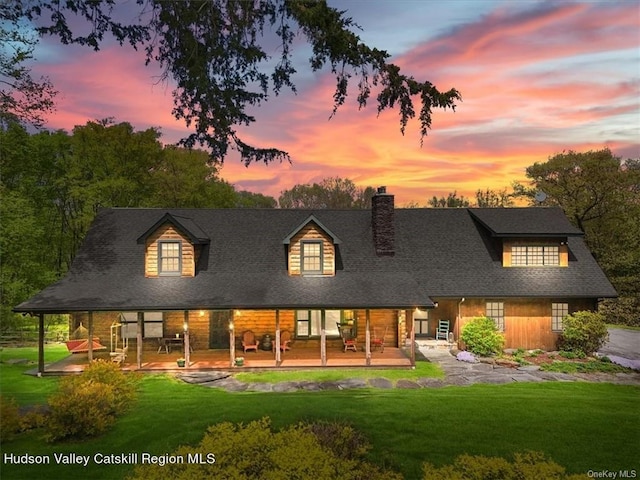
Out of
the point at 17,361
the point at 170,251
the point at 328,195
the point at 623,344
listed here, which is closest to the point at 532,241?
the point at 623,344

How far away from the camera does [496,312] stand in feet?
79.3

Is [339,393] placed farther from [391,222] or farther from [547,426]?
[391,222]

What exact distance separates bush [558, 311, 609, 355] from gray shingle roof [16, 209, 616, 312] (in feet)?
4.11

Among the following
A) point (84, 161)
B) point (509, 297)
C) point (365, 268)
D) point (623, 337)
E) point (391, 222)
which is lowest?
point (623, 337)

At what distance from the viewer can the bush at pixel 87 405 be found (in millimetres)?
10898

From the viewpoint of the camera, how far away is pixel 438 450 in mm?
10781

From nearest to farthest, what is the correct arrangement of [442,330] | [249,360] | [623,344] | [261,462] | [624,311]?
1. [261,462]
2. [249,360]
3. [442,330]
4. [623,344]
5. [624,311]

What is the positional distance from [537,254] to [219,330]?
17.4 metres

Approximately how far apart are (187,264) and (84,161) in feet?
76.8

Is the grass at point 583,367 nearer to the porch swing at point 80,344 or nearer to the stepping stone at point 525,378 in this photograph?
the stepping stone at point 525,378

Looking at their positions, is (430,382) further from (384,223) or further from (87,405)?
(87,405)

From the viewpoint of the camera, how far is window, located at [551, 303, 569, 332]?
24.1m

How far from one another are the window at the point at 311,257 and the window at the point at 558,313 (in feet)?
40.3

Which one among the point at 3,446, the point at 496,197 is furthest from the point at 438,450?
the point at 496,197
